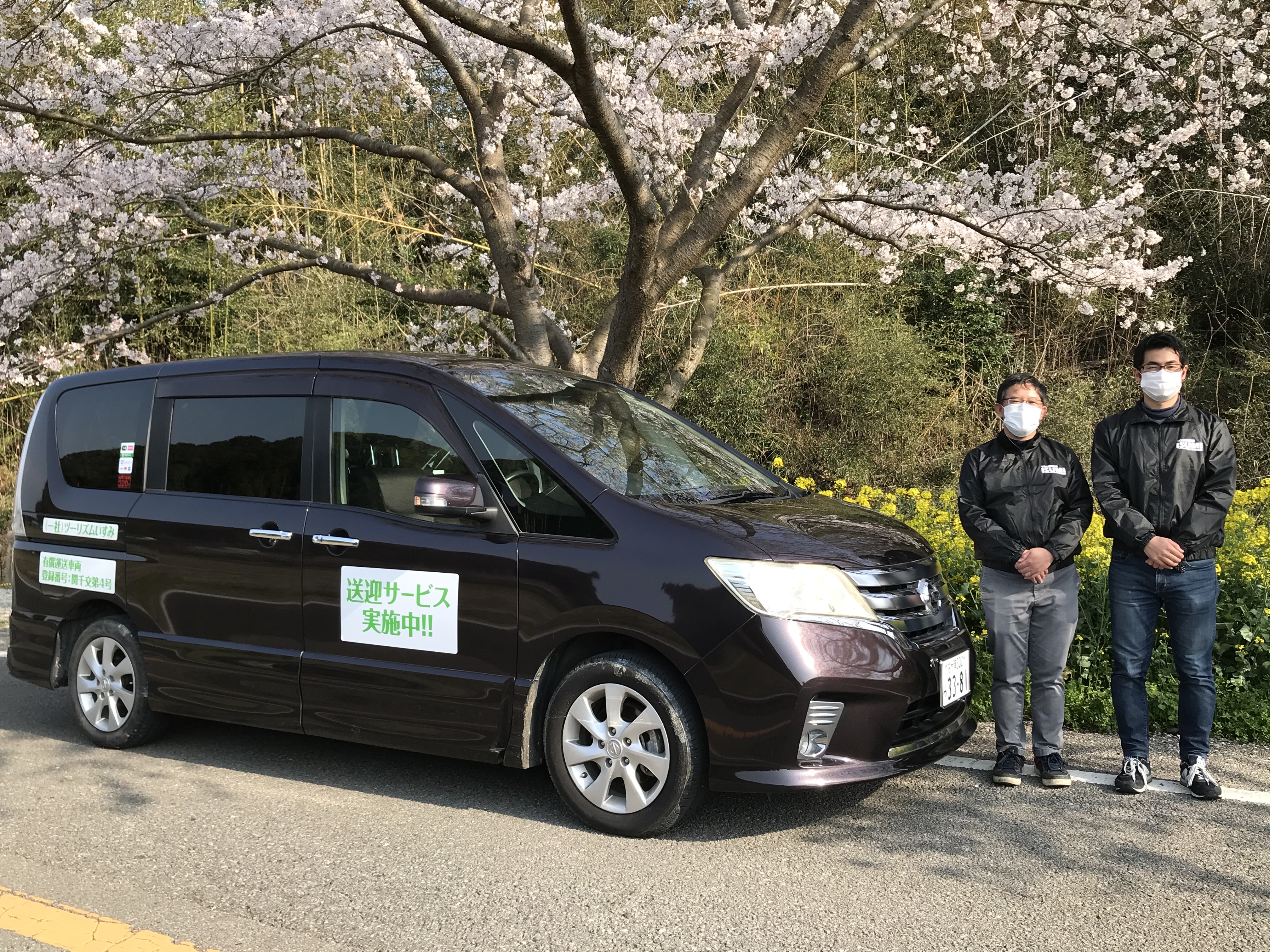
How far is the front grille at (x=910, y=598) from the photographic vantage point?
169 inches

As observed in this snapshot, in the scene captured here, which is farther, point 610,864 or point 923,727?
point 923,727

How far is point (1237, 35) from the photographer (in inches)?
420

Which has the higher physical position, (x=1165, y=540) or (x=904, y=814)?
(x=1165, y=540)

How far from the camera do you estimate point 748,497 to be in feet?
16.4

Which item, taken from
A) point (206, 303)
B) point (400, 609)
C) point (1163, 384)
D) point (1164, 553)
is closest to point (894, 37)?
point (1163, 384)

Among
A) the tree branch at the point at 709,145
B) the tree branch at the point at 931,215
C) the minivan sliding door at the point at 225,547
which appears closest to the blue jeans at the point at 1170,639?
the minivan sliding door at the point at 225,547

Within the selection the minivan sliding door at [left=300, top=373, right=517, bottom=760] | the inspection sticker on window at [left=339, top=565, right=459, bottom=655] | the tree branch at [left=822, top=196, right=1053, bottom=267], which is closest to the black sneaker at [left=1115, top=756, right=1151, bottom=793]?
the minivan sliding door at [left=300, top=373, right=517, bottom=760]

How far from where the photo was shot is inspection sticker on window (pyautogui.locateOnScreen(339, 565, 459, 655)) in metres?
4.65

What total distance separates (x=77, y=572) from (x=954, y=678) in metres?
4.20

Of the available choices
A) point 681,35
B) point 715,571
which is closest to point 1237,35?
point 681,35

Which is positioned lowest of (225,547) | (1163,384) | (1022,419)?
(225,547)

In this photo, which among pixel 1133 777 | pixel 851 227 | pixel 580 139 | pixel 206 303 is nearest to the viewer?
pixel 1133 777

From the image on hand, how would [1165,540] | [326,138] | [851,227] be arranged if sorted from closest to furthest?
[1165,540]
[326,138]
[851,227]

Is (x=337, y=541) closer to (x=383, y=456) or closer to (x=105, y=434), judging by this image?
(x=383, y=456)
